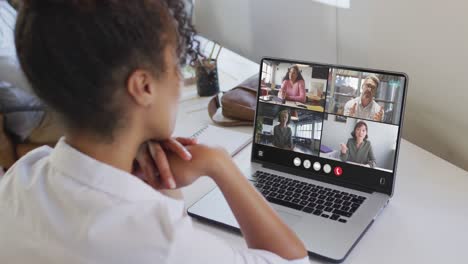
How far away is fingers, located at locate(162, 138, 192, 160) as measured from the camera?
2.70 ft

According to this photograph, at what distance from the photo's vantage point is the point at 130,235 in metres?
0.56

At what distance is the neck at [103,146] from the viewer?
63cm

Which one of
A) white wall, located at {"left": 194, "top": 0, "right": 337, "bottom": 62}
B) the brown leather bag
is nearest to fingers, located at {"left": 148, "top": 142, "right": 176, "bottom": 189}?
the brown leather bag

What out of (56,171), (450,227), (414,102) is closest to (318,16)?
(414,102)

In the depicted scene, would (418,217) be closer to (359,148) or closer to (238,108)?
(359,148)

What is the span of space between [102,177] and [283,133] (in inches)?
23.6

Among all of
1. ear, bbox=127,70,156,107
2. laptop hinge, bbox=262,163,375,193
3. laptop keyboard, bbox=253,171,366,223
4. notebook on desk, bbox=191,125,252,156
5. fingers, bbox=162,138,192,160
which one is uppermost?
ear, bbox=127,70,156,107

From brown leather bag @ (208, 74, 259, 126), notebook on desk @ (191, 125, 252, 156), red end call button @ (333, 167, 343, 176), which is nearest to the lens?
red end call button @ (333, 167, 343, 176)

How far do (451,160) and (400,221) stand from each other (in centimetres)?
36

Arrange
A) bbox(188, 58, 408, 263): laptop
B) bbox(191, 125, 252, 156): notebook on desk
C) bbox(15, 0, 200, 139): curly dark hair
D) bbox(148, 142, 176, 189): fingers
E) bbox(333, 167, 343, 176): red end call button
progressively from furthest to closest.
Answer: bbox(191, 125, 252, 156): notebook on desk → bbox(333, 167, 343, 176): red end call button → bbox(188, 58, 408, 263): laptop → bbox(148, 142, 176, 189): fingers → bbox(15, 0, 200, 139): curly dark hair

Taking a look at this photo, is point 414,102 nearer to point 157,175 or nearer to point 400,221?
point 400,221

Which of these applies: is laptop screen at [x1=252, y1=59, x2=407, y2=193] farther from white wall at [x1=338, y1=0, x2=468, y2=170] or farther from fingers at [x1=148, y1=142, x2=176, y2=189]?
fingers at [x1=148, y1=142, x2=176, y2=189]

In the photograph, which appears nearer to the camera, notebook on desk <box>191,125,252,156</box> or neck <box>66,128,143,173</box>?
neck <box>66,128,143,173</box>

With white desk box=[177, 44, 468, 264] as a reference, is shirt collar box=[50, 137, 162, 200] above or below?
above
